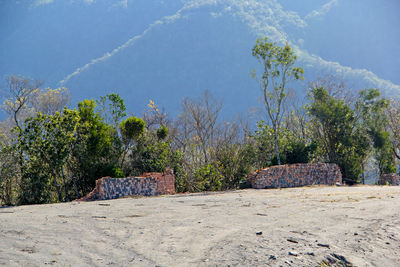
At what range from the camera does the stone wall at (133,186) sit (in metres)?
13.5

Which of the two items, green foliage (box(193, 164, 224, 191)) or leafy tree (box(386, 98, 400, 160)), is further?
leafy tree (box(386, 98, 400, 160))

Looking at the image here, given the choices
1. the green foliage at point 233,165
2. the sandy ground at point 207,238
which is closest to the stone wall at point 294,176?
the green foliage at point 233,165

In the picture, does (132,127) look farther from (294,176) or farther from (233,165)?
(294,176)

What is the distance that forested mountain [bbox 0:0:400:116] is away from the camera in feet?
377

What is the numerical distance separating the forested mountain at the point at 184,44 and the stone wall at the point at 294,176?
8195 centimetres

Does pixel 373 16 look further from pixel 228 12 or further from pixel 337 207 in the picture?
pixel 337 207

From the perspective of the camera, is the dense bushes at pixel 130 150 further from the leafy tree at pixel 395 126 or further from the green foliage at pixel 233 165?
the leafy tree at pixel 395 126

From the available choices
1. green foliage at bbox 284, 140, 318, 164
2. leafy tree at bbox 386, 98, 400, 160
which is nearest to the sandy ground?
green foliage at bbox 284, 140, 318, 164

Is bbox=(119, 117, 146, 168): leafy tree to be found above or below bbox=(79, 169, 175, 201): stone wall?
above

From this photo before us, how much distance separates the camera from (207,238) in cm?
603

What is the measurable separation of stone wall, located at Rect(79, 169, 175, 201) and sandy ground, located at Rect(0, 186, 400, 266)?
5.08 m

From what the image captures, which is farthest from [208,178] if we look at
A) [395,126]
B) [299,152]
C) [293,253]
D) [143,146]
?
[395,126]

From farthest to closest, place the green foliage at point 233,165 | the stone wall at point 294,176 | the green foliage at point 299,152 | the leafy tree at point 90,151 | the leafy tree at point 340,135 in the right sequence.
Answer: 1. the leafy tree at point 340,135
2. the green foliage at point 299,152
3. the green foliage at point 233,165
4. the stone wall at point 294,176
5. the leafy tree at point 90,151

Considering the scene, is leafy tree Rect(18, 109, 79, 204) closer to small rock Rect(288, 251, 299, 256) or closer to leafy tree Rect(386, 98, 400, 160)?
small rock Rect(288, 251, 299, 256)
